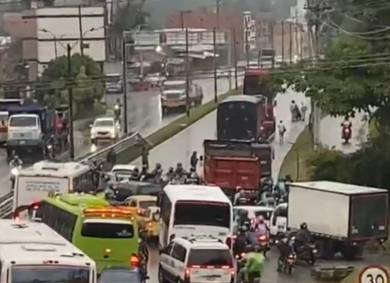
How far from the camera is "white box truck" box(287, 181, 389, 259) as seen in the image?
110 ft

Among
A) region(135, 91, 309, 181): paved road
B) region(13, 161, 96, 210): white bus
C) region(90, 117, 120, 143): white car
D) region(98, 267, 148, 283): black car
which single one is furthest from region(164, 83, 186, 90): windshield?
region(98, 267, 148, 283): black car

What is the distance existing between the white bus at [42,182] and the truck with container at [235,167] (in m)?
7.33

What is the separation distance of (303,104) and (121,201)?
Result: 47.3 meters

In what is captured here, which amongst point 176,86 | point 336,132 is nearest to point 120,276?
point 336,132

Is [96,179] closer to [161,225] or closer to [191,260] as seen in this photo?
[161,225]

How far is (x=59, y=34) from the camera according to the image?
292 ft

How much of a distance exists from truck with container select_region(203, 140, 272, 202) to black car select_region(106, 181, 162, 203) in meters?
4.29

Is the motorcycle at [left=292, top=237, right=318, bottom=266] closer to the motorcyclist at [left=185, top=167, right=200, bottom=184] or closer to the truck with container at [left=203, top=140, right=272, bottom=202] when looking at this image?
the truck with container at [left=203, top=140, right=272, bottom=202]

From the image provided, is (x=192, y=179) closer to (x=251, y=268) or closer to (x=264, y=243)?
(x=264, y=243)

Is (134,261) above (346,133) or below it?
above

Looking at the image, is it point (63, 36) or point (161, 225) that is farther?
point (63, 36)

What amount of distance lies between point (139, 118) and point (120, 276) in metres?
56.9

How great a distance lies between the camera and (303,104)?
84.6 metres

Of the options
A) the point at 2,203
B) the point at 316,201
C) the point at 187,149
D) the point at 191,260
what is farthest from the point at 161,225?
the point at 187,149
